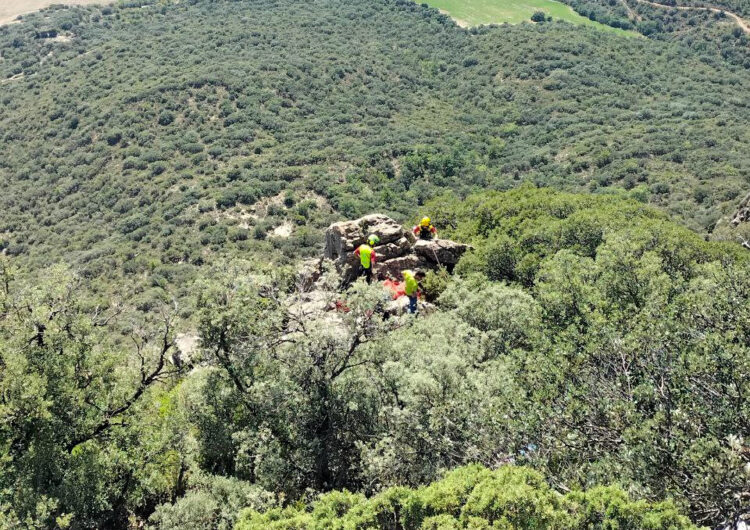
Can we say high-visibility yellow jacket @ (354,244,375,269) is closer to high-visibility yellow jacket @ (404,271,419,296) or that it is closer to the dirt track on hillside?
high-visibility yellow jacket @ (404,271,419,296)

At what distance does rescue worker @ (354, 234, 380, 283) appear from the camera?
26.8 meters

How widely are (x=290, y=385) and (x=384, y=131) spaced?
3226 inches

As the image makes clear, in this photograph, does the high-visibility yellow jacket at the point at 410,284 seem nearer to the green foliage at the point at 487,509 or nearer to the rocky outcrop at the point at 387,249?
the rocky outcrop at the point at 387,249

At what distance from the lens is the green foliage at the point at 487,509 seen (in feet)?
36.5

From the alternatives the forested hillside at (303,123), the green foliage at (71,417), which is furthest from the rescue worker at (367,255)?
the forested hillside at (303,123)

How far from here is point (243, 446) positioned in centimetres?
1709

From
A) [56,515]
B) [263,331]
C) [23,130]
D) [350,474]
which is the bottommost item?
[23,130]

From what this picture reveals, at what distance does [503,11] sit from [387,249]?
147163 millimetres

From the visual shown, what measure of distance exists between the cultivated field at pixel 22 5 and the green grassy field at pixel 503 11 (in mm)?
90372

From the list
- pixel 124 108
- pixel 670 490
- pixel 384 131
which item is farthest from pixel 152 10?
pixel 670 490

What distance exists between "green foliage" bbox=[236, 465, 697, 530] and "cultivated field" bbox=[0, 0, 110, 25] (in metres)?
162

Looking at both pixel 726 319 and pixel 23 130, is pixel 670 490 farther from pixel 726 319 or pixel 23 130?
pixel 23 130

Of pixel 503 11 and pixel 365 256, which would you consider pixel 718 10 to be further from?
pixel 365 256

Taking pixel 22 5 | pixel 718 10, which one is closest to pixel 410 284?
pixel 22 5
